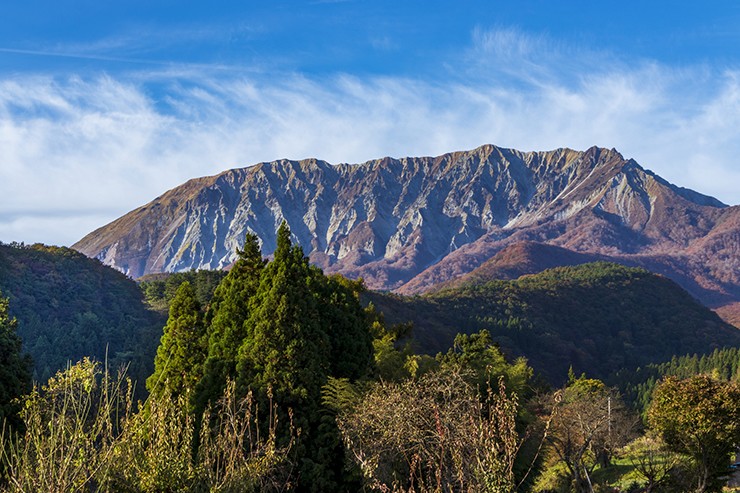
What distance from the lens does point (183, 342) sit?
60.0 feet

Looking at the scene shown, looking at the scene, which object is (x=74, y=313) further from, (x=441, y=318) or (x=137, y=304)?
(x=441, y=318)

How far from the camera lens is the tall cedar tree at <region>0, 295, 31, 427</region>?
1534 cm

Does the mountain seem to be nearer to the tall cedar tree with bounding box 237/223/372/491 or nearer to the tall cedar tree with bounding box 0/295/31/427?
the tall cedar tree with bounding box 237/223/372/491

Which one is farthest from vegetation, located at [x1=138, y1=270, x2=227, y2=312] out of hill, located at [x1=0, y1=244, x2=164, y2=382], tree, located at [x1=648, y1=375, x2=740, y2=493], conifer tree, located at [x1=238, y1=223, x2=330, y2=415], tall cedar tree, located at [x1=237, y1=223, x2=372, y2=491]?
tree, located at [x1=648, y1=375, x2=740, y2=493]

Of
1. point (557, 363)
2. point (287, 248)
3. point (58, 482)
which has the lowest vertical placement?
point (557, 363)

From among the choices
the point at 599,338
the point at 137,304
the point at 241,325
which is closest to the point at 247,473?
the point at 241,325

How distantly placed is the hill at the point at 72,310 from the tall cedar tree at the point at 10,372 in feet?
70.1

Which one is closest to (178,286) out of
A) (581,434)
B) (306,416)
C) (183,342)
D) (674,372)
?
(581,434)

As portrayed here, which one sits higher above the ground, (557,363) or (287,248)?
(287,248)

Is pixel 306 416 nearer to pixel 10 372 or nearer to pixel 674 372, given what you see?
pixel 10 372

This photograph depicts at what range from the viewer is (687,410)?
19.5 metres

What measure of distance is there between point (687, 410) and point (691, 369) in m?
79.0

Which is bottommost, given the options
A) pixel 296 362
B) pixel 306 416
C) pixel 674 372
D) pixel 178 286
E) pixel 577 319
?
pixel 674 372

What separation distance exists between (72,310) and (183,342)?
141ft
